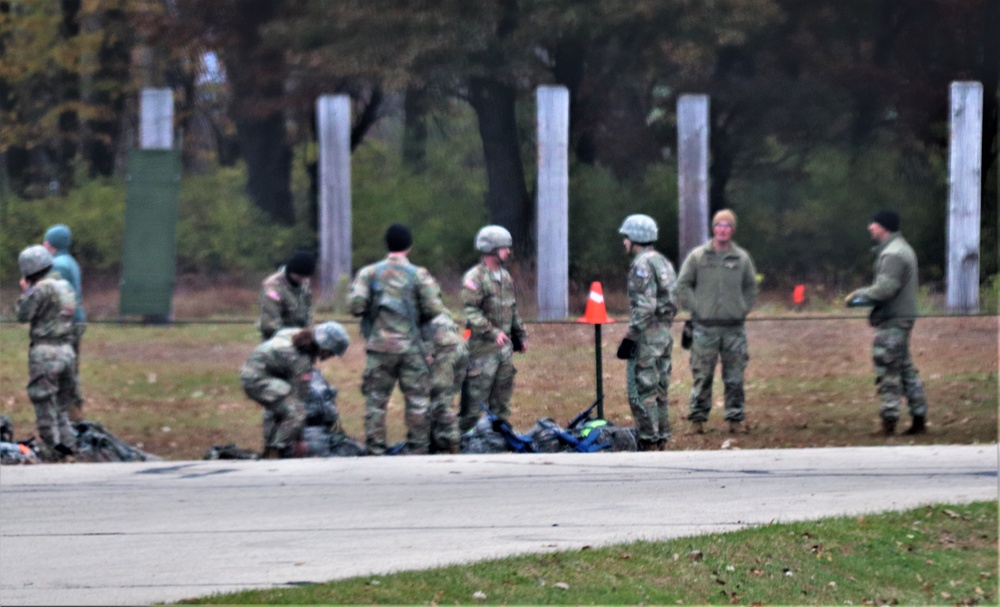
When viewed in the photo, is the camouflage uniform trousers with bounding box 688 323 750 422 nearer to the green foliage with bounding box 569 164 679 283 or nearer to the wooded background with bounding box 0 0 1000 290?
the green foliage with bounding box 569 164 679 283

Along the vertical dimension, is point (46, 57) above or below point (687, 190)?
above

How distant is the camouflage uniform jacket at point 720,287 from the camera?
1340 cm

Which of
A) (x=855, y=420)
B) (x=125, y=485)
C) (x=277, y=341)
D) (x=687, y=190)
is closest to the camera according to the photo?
(x=125, y=485)

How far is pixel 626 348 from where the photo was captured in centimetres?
1223

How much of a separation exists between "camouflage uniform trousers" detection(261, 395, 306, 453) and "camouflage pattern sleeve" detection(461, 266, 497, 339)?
1.47 m

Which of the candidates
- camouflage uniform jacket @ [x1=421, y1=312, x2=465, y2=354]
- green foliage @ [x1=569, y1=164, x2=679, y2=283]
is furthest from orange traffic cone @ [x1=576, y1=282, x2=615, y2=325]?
green foliage @ [x1=569, y1=164, x2=679, y2=283]

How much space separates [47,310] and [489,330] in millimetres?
3531

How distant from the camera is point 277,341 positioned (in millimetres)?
12141

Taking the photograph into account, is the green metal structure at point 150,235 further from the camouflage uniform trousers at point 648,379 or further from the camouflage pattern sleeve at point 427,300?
the camouflage uniform trousers at point 648,379

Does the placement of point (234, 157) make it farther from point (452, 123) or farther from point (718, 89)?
point (718, 89)

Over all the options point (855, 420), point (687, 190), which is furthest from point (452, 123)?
point (855, 420)

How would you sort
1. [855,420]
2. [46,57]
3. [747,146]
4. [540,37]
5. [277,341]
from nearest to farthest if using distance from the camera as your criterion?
[277,341] < [855,420] < [540,37] < [747,146] < [46,57]

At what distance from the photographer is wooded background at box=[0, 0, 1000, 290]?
23297 mm

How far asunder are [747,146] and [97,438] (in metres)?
14.8
